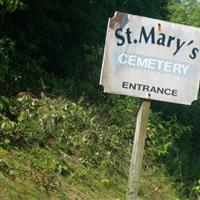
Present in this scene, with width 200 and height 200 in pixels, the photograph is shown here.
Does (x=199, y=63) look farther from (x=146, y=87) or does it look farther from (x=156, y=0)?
(x=156, y=0)

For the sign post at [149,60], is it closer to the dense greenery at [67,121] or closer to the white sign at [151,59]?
the white sign at [151,59]

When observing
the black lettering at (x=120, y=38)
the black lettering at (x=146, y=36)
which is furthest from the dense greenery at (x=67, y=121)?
the black lettering at (x=146, y=36)

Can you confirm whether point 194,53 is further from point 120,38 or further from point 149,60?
point 120,38

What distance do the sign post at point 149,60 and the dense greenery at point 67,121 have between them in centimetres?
148

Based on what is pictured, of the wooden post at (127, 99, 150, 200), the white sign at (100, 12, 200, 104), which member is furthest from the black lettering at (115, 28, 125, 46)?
the wooden post at (127, 99, 150, 200)

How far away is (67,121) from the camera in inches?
374

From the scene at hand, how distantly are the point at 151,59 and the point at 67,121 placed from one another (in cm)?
391

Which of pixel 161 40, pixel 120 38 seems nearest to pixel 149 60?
pixel 161 40

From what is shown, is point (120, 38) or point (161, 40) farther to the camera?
point (161, 40)

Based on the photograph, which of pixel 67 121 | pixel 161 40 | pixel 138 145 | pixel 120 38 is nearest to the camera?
pixel 120 38

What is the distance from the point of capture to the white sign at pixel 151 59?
223 inches

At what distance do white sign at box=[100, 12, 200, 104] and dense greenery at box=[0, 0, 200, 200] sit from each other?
4.96ft

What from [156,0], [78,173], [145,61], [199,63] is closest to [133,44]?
[145,61]

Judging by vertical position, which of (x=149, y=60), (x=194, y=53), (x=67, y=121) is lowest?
(x=67, y=121)
